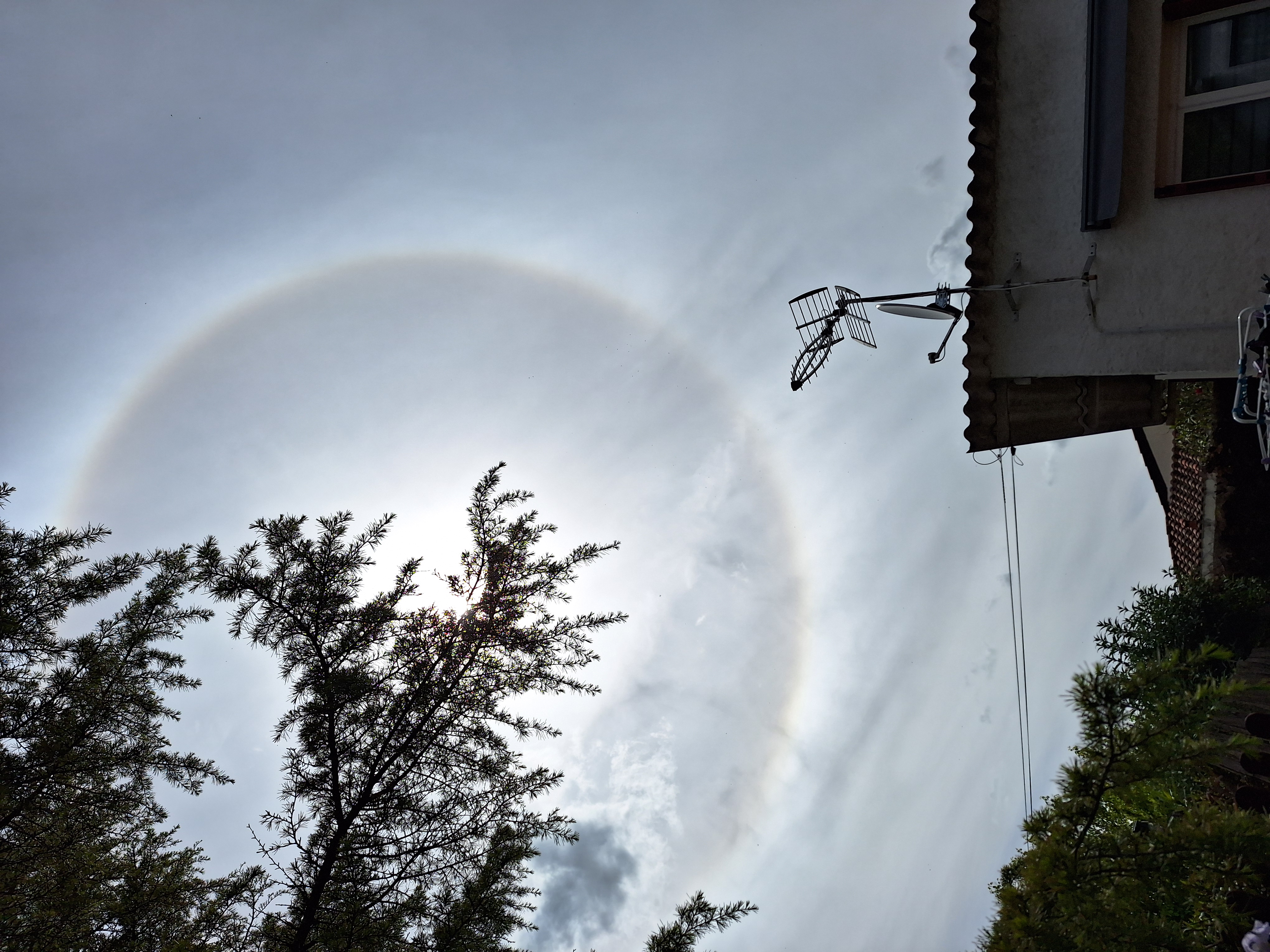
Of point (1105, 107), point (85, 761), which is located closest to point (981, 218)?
point (1105, 107)

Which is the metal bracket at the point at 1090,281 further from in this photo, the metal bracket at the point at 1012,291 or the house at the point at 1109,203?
the metal bracket at the point at 1012,291

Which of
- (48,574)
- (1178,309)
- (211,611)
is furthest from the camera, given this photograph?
(211,611)

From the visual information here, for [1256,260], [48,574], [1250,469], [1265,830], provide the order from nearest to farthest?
[1265,830]
[1256,260]
[48,574]
[1250,469]

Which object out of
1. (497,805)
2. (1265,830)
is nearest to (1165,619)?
(1265,830)

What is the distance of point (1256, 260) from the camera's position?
6883mm

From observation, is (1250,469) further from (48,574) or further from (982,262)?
(48,574)

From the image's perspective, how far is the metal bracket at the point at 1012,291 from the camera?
8344mm

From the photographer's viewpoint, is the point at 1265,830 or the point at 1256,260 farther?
the point at 1256,260

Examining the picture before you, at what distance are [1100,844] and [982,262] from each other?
254 inches

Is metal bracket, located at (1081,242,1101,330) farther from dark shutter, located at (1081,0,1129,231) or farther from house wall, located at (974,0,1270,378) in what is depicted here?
dark shutter, located at (1081,0,1129,231)

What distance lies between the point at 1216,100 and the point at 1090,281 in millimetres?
2024

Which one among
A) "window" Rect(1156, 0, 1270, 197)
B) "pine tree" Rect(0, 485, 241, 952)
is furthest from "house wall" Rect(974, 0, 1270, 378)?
"pine tree" Rect(0, 485, 241, 952)

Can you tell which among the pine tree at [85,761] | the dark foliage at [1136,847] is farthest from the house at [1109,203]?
the pine tree at [85,761]

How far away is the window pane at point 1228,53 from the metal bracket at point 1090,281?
1.75 metres
